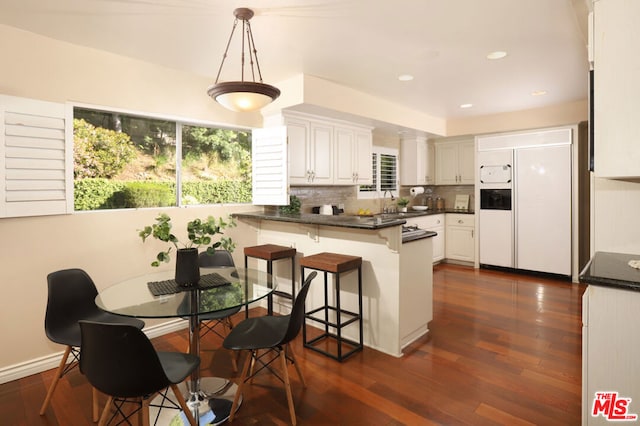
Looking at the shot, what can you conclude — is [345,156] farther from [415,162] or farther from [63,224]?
[63,224]

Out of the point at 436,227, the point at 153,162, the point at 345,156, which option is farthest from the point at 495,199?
the point at 153,162

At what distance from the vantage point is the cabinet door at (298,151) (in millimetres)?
4148

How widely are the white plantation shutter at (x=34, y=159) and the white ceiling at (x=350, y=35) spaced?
0.61 meters

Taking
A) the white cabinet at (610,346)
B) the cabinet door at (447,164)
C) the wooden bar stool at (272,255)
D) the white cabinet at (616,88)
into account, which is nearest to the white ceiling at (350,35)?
the white cabinet at (616,88)

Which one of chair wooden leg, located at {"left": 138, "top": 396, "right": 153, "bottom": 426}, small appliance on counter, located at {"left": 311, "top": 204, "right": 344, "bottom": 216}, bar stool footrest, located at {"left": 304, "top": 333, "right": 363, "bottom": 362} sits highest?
small appliance on counter, located at {"left": 311, "top": 204, "right": 344, "bottom": 216}

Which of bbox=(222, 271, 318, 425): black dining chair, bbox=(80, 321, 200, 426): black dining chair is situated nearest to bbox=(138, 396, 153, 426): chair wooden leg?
bbox=(80, 321, 200, 426): black dining chair

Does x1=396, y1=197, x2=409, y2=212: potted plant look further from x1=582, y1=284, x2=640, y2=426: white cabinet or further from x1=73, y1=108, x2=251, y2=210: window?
x1=582, y1=284, x2=640, y2=426: white cabinet

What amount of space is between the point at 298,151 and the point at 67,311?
2.70m

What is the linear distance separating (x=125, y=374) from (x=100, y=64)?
2646 mm

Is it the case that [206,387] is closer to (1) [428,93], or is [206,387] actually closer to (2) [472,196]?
(1) [428,93]

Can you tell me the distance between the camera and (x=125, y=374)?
1.60 m

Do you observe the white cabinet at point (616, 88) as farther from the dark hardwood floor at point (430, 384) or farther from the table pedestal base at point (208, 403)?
the table pedestal base at point (208, 403)

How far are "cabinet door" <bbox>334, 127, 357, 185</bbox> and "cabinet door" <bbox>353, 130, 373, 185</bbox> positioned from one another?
0.26ft

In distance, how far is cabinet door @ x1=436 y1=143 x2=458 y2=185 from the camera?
6.50m
